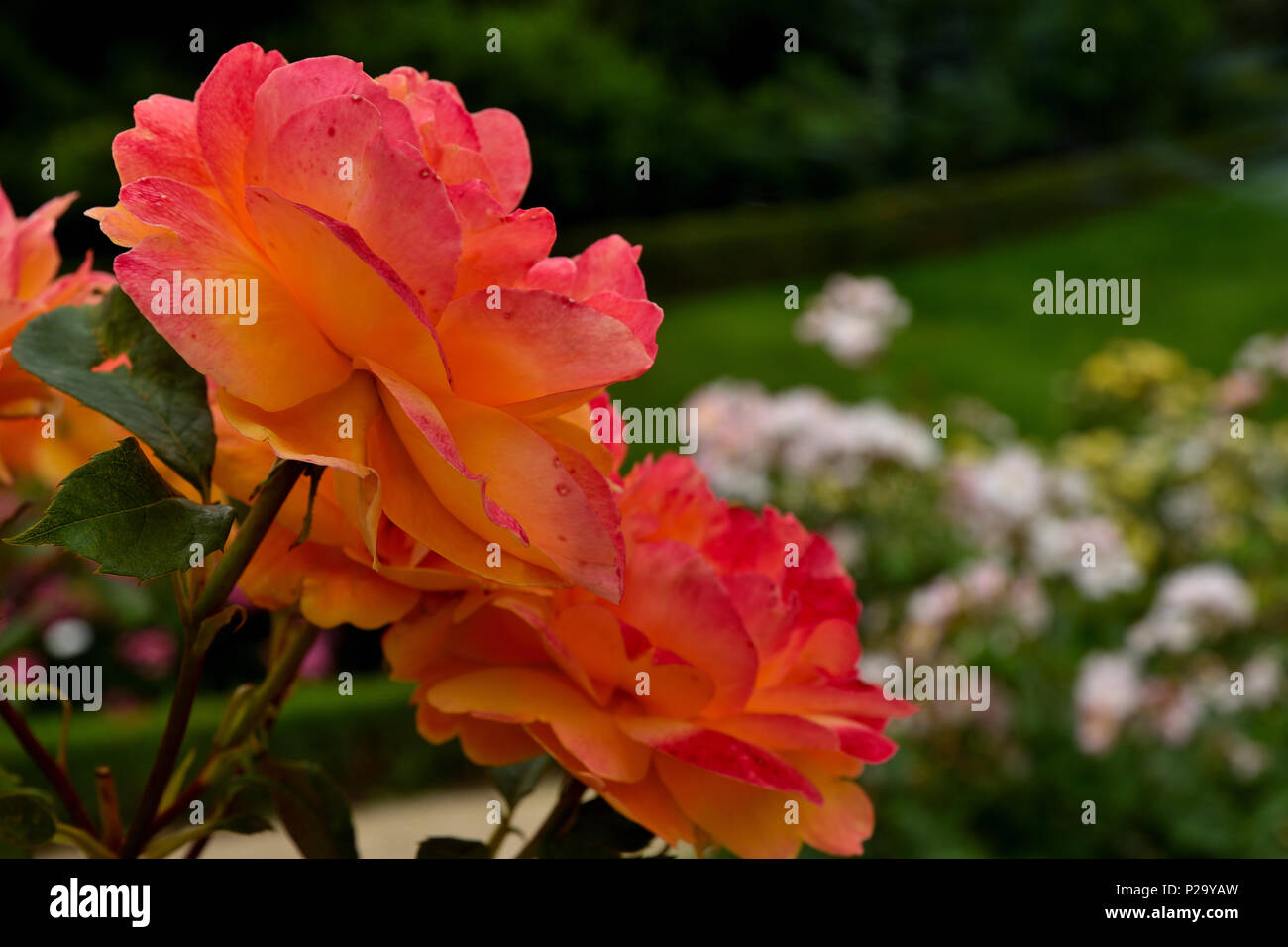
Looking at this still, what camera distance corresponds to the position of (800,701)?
0.37m

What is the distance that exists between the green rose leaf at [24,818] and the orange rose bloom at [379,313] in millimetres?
93

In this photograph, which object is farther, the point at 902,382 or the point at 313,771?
the point at 902,382

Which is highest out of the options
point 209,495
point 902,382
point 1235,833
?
point 902,382

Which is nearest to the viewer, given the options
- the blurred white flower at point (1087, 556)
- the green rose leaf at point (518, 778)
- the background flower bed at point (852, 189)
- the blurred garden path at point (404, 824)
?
the green rose leaf at point (518, 778)

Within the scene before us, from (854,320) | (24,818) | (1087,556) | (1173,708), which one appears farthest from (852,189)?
(24,818)

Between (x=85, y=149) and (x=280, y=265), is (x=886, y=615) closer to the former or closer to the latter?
(x=280, y=265)

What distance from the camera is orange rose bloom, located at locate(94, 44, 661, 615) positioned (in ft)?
0.91

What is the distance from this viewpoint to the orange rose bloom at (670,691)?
331mm

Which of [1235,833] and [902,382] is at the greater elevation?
[902,382]

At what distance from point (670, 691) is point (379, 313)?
129 mm

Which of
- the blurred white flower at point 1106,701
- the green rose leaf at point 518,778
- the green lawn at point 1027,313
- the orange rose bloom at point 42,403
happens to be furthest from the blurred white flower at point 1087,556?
the green lawn at point 1027,313

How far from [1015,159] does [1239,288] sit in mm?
1775

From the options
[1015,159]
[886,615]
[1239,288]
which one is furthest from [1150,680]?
[1015,159]

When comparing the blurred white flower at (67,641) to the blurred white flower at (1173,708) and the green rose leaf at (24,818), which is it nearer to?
the blurred white flower at (1173,708)
